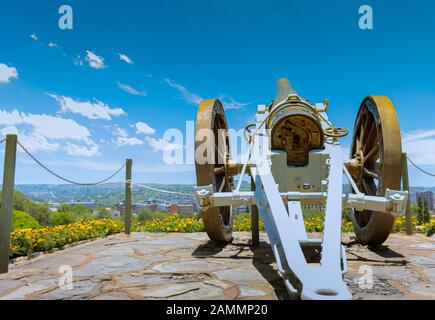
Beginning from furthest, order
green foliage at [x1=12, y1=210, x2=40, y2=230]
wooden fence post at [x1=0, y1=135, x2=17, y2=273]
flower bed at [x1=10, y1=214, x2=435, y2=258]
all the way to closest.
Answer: green foliage at [x1=12, y1=210, x2=40, y2=230] → flower bed at [x1=10, y1=214, x2=435, y2=258] → wooden fence post at [x1=0, y1=135, x2=17, y2=273]

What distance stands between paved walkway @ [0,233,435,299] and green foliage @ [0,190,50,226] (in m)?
7.42

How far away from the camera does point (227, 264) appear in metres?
3.88

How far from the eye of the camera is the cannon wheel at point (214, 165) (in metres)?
4.28

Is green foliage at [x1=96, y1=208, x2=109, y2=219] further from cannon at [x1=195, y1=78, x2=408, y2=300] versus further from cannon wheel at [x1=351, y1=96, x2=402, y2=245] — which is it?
cannon wheel at [x1=351, y1=96, x2=402, y2=245]

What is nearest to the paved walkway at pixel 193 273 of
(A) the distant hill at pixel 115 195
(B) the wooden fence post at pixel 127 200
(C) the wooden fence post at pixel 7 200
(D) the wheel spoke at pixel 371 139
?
(C) the wooden fence post at pixel 7 200

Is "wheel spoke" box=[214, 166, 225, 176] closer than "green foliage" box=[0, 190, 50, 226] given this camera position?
Yes

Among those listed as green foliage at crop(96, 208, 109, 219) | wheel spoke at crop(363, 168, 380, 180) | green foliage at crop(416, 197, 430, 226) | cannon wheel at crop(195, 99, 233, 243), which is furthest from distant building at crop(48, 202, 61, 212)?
green foliage at crop(416, 197, 430, 226)

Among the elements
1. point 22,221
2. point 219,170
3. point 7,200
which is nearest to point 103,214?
point 22,221

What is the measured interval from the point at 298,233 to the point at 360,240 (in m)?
2.61

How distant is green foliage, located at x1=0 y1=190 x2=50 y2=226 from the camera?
38.1 feet

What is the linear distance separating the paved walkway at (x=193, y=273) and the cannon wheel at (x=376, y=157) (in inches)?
12.8

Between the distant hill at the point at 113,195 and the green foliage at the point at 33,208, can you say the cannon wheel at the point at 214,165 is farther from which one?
the green foliage at the point at 33,208
